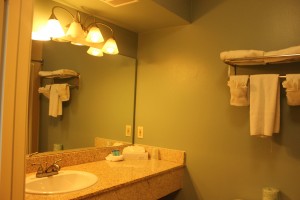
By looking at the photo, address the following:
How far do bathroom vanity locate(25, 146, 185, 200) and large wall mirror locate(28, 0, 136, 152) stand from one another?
0.46 feet

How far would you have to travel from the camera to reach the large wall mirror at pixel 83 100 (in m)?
1.62

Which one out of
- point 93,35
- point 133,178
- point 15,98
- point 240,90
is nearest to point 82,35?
point 93,35

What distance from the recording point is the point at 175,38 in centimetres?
213

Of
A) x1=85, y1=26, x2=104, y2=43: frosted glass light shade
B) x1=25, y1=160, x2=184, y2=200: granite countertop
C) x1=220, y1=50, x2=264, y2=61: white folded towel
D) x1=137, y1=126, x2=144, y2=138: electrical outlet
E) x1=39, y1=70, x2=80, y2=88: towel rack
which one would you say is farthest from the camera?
x1=137, y1=126, x2=144, y2=138: electrical outlet

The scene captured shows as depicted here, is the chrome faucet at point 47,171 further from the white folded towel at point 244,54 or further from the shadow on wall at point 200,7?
the shadow on wall at point 200,7

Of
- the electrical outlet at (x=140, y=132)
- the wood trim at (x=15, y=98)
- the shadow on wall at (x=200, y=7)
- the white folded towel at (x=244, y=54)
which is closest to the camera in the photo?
the wood trim at (x=15, y=98)

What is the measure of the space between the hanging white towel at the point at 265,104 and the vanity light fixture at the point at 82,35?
1116 millimetres

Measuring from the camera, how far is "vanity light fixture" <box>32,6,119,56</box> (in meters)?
1.59

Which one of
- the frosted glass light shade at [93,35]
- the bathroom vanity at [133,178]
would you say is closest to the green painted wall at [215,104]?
the bathroom vanity at [133,178]

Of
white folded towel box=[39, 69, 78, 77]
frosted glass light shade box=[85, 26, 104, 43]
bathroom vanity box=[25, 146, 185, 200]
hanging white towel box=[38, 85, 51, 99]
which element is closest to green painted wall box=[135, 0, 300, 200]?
bathroom vanity box=[25, 146, 185, 200]

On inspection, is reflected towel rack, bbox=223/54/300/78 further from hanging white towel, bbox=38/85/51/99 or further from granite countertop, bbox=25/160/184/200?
hanging white towel, bbox=38/85/51/99

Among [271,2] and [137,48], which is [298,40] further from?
[137,48]

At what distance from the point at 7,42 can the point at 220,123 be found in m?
1.59

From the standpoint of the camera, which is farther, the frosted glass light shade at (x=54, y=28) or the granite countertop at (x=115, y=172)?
the frosted glass light shade at (x=54, y=28)
